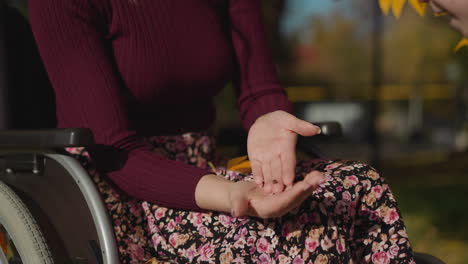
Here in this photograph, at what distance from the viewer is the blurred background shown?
516 centimetres

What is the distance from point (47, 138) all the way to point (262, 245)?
545mm

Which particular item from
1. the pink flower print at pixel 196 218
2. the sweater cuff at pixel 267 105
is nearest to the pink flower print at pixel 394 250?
the pink flower print at pixel 196 218

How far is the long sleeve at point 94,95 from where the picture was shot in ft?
4.37

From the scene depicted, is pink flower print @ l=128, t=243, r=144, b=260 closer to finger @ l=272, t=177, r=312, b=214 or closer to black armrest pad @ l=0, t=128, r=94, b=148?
black armrest pad @ l=0, t=128, r=94, b=148

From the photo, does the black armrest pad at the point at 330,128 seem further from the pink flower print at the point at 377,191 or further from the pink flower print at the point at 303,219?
the pink flower print at the point at 303,219

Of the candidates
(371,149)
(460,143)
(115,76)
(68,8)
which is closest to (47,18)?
(68,8)

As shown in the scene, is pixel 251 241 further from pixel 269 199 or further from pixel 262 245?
pixel 269 199

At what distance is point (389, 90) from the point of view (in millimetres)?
7430

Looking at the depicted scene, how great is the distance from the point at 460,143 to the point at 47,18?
6.48 meters

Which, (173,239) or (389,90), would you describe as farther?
(389,90)

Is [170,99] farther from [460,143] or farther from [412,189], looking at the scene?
[460,143]

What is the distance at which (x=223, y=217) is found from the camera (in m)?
1.26

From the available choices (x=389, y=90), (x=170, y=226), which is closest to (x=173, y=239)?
(x=170, y=226)

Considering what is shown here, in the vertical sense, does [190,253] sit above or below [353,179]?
below
